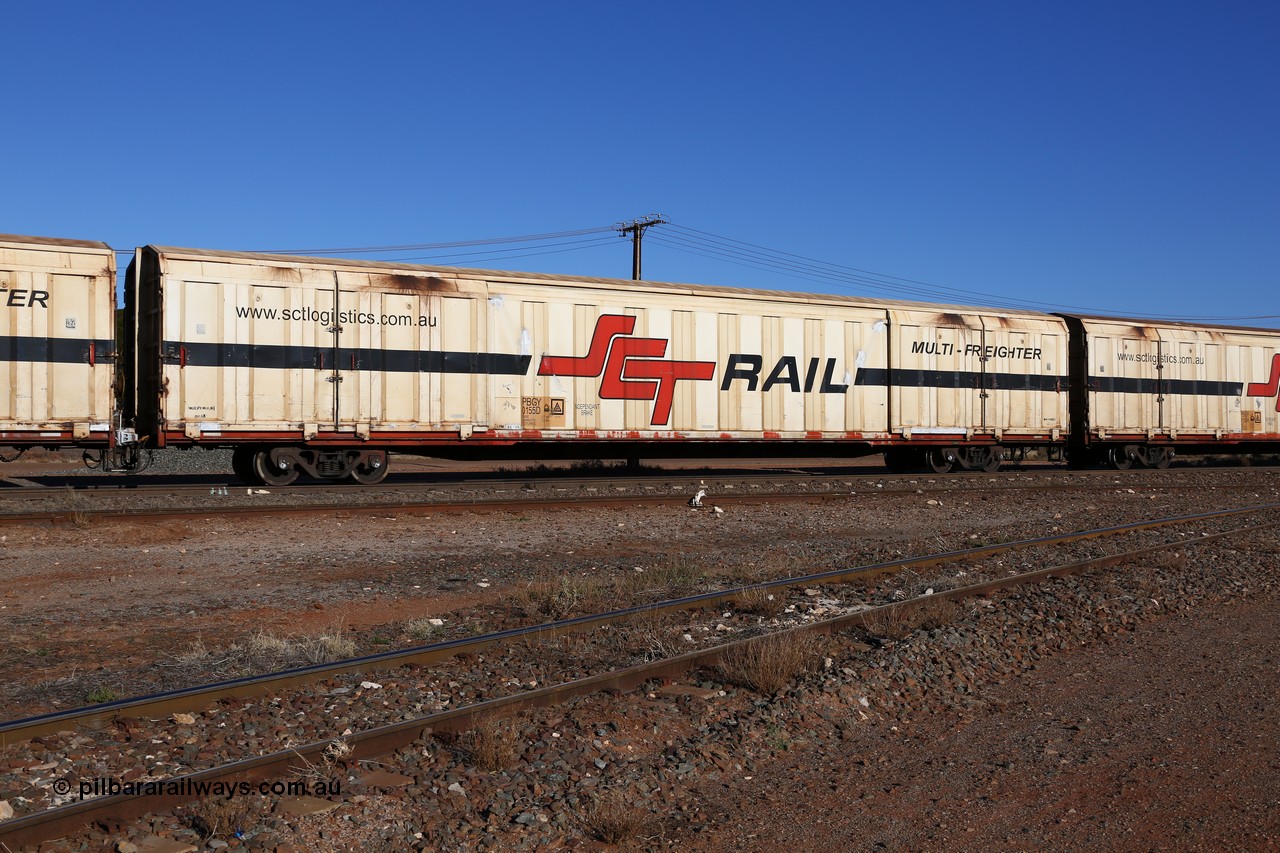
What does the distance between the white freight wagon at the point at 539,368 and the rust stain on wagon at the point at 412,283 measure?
0.12 ft

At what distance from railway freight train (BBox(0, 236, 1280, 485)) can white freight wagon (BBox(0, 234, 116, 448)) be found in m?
0.03

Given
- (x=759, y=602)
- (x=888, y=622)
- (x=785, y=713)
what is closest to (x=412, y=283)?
(x=759, y=602)

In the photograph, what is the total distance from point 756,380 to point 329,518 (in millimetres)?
9222

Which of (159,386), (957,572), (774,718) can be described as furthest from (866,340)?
(774,718)

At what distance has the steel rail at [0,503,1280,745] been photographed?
4840mm

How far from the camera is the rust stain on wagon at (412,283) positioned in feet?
54.6

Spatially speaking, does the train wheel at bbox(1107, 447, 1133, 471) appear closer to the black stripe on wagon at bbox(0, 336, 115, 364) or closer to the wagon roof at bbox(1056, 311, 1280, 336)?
the wagon roof at bbox(1056, 311, 1280, 336)

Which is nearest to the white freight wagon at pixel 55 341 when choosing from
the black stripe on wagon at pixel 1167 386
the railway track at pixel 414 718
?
the railway track at pixel 414 718

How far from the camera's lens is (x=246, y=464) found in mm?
16641

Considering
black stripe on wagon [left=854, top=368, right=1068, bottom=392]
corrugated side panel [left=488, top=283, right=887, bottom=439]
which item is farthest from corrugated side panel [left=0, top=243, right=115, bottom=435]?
black stripe on wagon [left=854, top=368, right=1068, bottom=392]

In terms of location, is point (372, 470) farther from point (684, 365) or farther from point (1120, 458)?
point (1120, 458)

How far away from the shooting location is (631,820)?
13.4 feet

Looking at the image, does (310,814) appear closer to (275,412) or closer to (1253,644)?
(1253,644)

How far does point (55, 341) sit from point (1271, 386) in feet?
93.8
